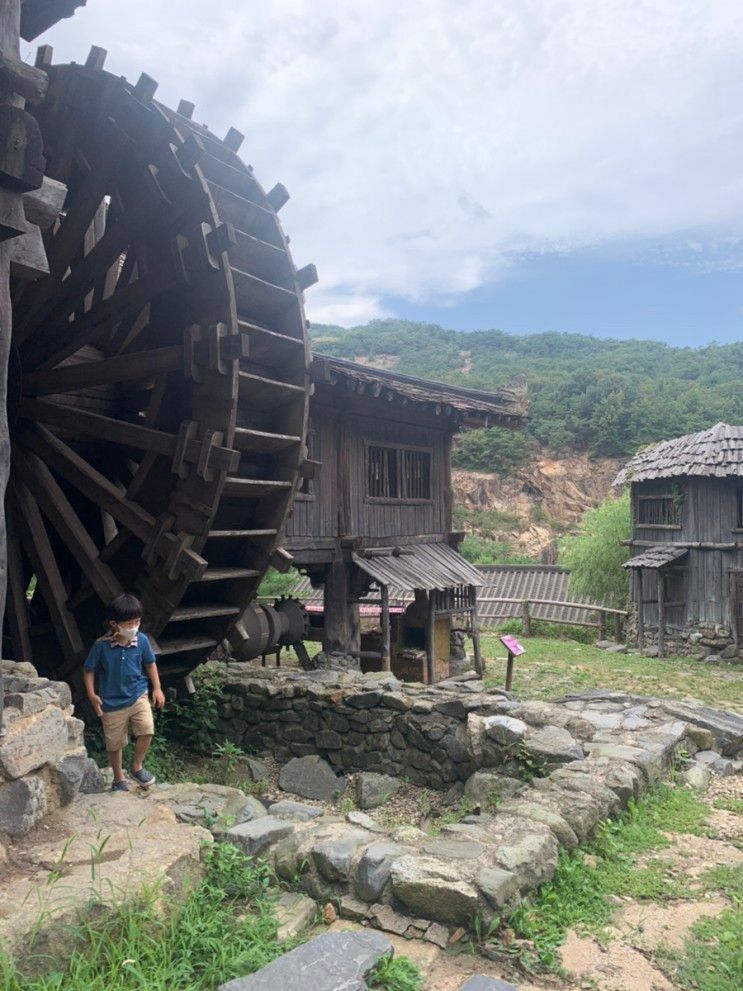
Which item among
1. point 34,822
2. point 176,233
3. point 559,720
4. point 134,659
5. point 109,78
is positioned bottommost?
point 559,720

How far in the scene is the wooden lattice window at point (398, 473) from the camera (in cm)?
1131

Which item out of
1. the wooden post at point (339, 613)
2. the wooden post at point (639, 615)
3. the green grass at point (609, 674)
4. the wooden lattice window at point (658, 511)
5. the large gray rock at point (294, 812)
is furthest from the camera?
the wooden post at point (639, 615)

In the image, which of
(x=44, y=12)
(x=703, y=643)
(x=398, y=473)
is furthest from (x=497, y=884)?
(x=703, y=643)

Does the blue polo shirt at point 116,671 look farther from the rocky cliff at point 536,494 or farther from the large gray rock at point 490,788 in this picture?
the rocky cliff at point 536,494

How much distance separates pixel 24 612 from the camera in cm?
629

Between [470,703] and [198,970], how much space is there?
4.11 metres

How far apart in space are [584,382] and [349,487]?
2772cm

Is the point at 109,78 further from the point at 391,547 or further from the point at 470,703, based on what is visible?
the point at 391,547

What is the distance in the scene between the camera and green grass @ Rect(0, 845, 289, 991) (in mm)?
2602

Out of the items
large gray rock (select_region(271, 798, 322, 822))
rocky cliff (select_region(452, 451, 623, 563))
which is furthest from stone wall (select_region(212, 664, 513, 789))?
rocky cliff (select_region(452, 451, 623, 563))

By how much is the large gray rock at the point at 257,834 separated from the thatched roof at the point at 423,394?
158 inches

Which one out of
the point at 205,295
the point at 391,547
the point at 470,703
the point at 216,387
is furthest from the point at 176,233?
the point at 391,547

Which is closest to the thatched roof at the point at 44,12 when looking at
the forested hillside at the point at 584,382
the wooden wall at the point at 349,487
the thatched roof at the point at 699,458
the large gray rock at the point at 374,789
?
the wooden wall at the point at 349,487

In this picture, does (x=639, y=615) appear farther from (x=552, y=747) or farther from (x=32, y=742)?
(x=32, y=742)
